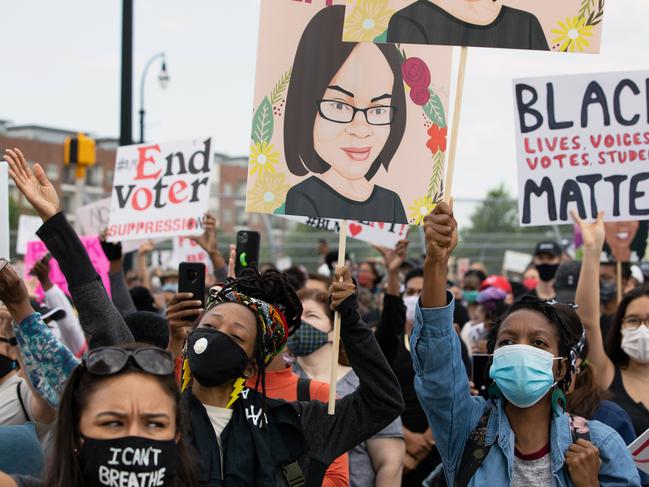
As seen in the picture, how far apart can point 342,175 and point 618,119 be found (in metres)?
3.17

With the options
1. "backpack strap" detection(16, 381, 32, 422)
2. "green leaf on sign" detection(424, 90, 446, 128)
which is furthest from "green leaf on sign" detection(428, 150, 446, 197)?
"backpack strap" detection(16, 381, 32, 422)

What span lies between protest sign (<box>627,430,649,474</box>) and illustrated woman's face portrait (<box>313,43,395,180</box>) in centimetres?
152

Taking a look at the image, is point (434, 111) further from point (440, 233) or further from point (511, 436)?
point (511, 436)

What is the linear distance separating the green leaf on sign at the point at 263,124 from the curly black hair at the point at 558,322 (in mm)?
1251

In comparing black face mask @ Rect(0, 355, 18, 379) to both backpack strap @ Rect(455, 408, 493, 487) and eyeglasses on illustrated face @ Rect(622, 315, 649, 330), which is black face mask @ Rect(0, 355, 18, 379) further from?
eyeglasses on illustrated face @ Rect(622, 315, 649, 330)

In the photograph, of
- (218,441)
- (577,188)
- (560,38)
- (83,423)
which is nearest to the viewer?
(83,423)

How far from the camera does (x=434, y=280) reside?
11.3 feet

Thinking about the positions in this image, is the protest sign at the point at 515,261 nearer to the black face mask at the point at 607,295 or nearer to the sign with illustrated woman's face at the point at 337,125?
the black face mask at the point at 607,295

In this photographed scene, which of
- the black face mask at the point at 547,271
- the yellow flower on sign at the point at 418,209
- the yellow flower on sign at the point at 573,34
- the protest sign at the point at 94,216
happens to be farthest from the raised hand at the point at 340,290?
the protest sign at the point at 94,216

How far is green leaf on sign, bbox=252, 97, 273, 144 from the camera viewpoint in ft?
14.5

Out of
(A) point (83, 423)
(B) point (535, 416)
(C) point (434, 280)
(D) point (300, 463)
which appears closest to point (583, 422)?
(B) point (535, 416)

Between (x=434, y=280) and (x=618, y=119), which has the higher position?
(x=618, y=119)

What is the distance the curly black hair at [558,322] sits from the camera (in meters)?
3.75

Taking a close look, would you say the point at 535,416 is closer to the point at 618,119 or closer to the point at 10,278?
the point at 10,278
